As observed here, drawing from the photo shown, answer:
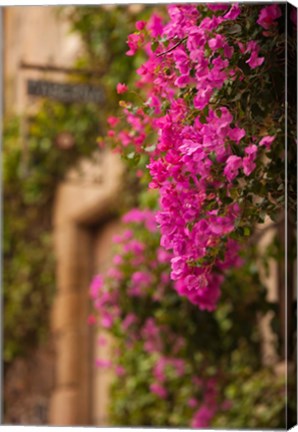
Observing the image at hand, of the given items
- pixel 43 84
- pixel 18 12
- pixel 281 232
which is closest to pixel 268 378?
pixel 281 232

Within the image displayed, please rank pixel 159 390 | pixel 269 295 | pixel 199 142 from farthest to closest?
pixel 159 390
pixel 269 295
pixel 199 142

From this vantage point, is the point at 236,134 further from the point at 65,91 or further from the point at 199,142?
the point at 65,91

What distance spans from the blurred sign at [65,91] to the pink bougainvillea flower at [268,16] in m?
2.83

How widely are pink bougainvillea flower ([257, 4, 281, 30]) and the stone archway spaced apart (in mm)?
4183

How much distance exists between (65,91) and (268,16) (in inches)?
116

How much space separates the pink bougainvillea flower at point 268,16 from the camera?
3234 millimetres

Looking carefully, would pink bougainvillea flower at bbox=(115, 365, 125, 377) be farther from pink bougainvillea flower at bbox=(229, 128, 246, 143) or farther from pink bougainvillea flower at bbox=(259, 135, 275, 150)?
pink bougainvillea flower at bbox=(229, 128, 246, 143)

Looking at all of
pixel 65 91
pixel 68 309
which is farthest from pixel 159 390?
pixel 68 309

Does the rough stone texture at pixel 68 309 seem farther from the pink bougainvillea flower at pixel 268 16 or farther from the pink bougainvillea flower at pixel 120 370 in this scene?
the pink bougainvillea flower at pixel 268 16

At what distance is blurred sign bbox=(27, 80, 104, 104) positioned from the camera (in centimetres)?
606

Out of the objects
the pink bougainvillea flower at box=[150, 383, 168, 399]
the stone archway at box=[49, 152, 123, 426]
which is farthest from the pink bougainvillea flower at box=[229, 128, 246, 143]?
the stone archway at box=[49, 152, 123, 426]

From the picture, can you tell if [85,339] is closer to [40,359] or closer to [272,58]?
[40,359]

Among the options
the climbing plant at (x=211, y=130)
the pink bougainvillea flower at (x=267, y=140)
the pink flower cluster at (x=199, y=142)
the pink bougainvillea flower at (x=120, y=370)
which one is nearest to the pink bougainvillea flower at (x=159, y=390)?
the pink bougainvillea flower at (x=120, y=370)

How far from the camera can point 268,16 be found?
3258mm
